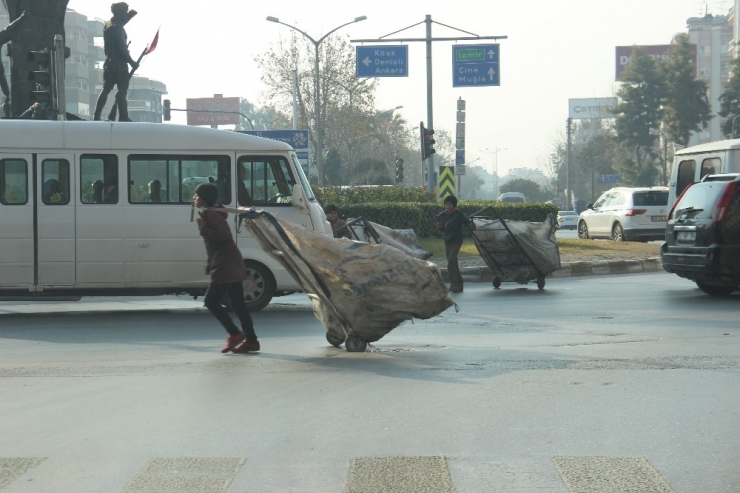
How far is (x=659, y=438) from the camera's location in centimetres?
653

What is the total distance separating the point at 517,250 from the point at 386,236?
2.29 metres

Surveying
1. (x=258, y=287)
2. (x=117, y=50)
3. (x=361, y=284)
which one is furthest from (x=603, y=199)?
(x=361, y=284)

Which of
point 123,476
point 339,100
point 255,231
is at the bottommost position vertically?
point 123,476

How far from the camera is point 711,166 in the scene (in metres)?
22.0

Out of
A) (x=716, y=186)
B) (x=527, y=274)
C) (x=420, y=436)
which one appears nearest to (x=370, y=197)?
(x=527, y=274)

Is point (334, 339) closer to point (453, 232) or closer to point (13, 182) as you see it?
point (13, 182)

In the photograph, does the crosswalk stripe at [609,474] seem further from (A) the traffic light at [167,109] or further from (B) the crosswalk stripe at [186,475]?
(A) the traffic light at [167,109]

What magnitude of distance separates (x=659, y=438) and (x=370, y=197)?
23623 mm

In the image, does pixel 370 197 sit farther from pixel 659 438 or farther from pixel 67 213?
pixel 659 438

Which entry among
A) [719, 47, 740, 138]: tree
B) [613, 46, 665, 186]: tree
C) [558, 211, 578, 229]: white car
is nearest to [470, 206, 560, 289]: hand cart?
[558, 211, 578, 229]: white car

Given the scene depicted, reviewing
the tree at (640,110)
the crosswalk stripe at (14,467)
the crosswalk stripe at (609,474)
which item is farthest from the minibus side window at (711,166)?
the tree at (640,110)

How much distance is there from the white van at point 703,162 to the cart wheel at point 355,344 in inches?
512

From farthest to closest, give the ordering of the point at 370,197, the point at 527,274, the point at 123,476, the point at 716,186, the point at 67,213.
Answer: the point at 370,197, the point at 527,274, the point at 716,186, the point at 67,213, the point at 123,476

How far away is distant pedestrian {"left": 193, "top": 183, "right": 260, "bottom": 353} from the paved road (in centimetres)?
27
